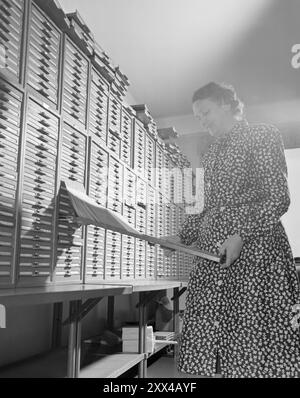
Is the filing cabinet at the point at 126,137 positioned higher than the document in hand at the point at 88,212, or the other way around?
the filing cabinet at the point at 126,137

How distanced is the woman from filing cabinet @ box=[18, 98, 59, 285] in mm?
679

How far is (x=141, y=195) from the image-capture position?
125 inches

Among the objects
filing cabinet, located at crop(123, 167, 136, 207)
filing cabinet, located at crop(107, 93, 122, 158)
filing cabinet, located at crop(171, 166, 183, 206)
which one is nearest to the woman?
filing cabinet, located at crop(107, 93, 122, 158)

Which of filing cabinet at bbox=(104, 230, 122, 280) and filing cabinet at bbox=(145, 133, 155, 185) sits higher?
filing cabinet at bbox=(145, 133, 155, 185)

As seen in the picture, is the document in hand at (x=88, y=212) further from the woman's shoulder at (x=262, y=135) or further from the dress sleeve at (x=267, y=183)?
→ the woman's shoulder at (x=262, y=135)

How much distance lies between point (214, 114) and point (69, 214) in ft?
2.85

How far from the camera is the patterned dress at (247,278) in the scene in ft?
3.92

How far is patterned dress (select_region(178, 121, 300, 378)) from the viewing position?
1196mm

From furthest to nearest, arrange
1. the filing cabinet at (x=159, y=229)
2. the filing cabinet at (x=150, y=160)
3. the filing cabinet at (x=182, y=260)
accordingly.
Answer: the filing cabinet at (x=182, y=260)
the filing cabinet at (x=159, y=229)
the filing cabinet at (x=150, y=160)

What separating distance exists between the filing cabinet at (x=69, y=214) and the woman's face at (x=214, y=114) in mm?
777

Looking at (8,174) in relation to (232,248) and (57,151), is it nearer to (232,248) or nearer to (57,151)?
(57,151)

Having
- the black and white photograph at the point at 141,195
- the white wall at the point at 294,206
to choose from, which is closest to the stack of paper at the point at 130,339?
the black and white photograph at the point at 141,195

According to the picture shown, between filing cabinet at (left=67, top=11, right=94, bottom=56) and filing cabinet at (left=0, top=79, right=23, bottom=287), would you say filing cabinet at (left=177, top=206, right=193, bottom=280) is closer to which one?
filing cabinet at (left=67, top=11, right=94, bottom=56)

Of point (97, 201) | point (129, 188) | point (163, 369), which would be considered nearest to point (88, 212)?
point (97, 201)
